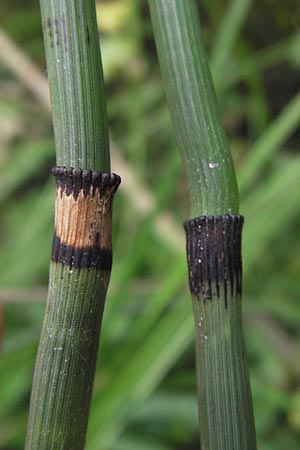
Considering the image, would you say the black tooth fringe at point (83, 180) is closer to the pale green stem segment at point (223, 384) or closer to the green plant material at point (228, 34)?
the pale green stem segment at point (223, 384)

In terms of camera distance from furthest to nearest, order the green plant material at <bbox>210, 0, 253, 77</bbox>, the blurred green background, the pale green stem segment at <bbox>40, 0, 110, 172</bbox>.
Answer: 1. the green plant material at <bbox>210, 0, 253, 77</bbox>
2. the blurred green background
3. the pale green stem segment at <bbox>40, 0, 110, 172</bbox>

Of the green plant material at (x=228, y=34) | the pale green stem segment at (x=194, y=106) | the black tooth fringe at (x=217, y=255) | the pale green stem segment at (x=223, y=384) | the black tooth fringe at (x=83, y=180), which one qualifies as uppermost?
the green plant material at (x=228, y=34)

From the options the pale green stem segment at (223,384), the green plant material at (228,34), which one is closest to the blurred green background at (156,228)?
the green plant material at (228,34)

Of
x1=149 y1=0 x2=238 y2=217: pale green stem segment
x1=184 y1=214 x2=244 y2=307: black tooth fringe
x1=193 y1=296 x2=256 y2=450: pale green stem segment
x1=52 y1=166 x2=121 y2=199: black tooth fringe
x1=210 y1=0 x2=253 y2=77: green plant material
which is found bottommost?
x1=193 y1=296 x2=256 y2=450: pale green stem segment

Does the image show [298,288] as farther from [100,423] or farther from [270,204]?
[100,423]

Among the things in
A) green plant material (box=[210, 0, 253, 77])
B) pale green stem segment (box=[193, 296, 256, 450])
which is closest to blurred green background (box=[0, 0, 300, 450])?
green plant material (box=[210, 0, 253, 77])

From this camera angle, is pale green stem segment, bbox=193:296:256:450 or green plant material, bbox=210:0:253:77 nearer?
pale green stem segment, bbox=193:296:256:450

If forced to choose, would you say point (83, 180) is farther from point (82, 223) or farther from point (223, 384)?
point (223, 384)

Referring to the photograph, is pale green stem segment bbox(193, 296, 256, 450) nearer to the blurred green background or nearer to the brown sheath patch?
the brown sheath patch

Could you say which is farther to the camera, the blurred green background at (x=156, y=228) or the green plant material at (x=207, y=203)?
the blurred green background at (x=156, y=228)
